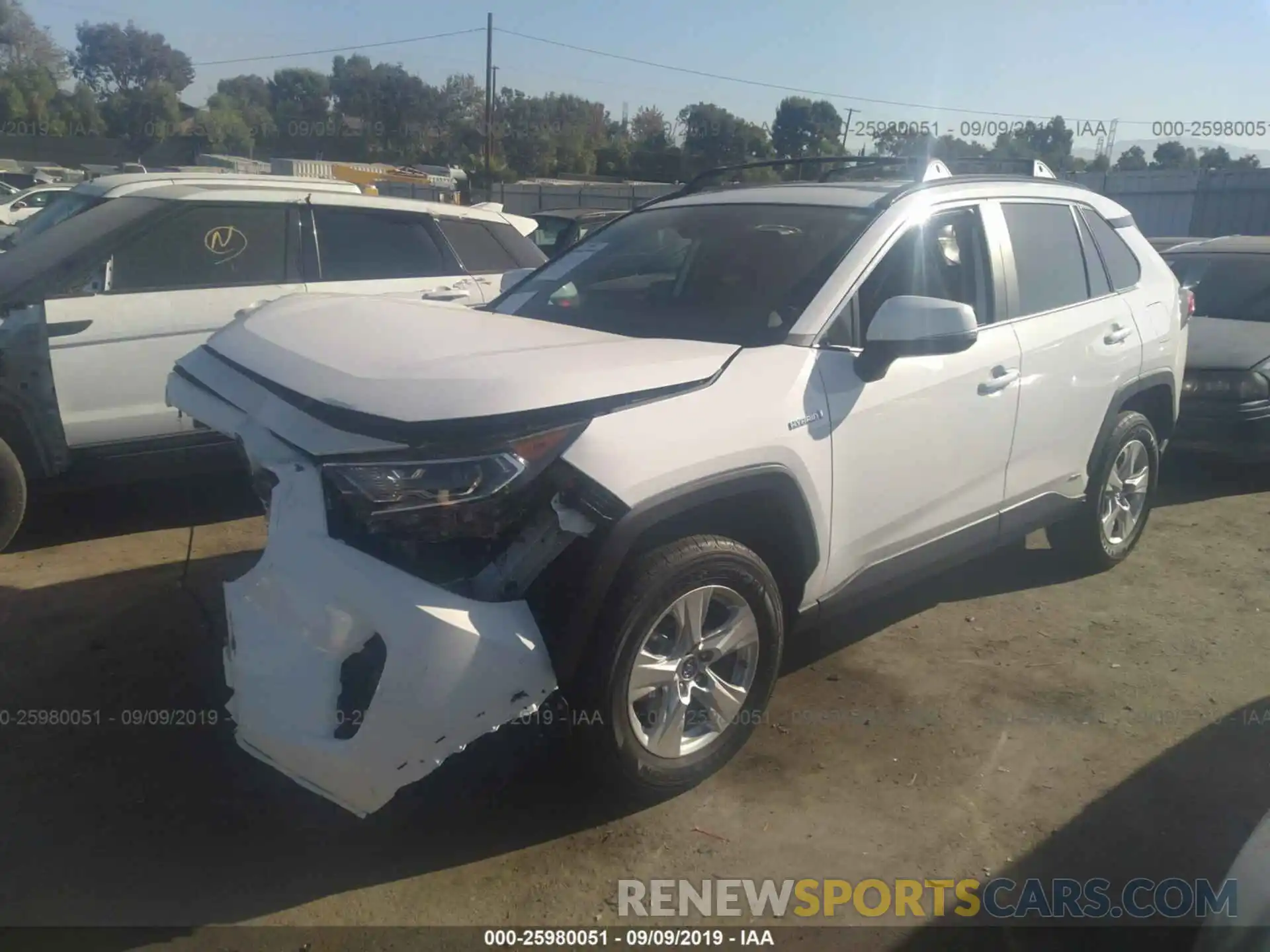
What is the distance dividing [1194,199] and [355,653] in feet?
101

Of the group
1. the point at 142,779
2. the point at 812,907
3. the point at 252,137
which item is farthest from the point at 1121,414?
the point at 252,137

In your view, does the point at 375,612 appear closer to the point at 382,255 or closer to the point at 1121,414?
the point at 1121,414

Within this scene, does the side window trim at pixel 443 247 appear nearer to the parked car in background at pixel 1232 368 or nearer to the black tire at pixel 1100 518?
the black tire at pixel 1100 518

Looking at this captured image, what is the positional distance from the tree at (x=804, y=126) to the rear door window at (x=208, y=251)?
41.6 feet

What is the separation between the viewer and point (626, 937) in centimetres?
264

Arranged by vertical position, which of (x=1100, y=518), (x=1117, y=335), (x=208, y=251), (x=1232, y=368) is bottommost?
(x=1100, y=518)

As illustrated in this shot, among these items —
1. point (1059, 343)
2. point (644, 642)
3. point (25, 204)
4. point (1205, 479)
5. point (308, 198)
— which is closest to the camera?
point (644, 642)

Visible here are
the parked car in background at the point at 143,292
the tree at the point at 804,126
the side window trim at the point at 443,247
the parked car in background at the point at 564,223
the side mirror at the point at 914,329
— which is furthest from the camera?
the tree at the point at 804,126

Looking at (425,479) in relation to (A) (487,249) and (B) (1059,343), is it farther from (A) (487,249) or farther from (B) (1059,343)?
(A) (487,249)

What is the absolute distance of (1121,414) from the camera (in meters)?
4.88

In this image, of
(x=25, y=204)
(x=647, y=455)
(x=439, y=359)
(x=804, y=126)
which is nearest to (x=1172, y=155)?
(x=804, y=126)

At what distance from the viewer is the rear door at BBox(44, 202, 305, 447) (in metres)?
5.00

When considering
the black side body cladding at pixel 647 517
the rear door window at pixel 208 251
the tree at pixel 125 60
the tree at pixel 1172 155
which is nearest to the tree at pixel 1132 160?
the tree at pixel 1172 155

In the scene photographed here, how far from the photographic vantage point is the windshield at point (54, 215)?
19.6ft
